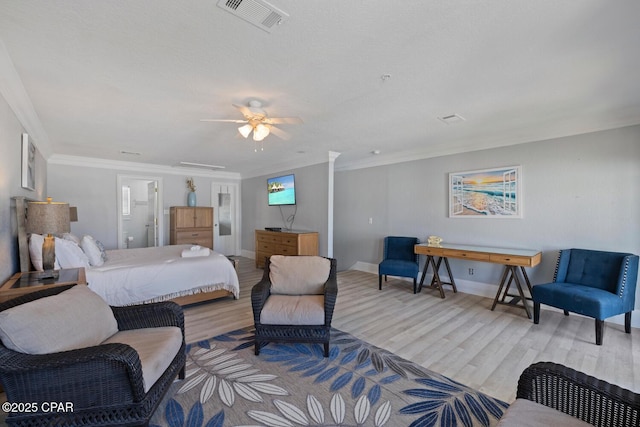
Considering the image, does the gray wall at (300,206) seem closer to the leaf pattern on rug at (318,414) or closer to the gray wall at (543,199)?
the gray wall at (543,199)

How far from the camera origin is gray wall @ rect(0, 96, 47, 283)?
2.35 metres

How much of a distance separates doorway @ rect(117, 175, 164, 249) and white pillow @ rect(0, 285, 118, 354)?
17.5 ft

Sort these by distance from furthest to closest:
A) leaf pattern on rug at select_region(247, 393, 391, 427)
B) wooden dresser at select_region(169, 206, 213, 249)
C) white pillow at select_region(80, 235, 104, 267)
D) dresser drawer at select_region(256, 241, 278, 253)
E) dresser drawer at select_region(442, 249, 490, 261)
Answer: wooden dresser at select_region(169, 206, 213, 249), dresser drawer at select_region(256, 241, 278, 253), dresser drawer at select_region(442, 249, 490, 261), white pillow at select_region(80, 235, 104, 267), leaf pattern on rug at select_region(247, 393, 391, 427)

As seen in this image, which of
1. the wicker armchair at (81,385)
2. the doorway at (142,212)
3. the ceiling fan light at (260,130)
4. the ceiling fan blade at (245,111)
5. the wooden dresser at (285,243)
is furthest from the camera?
the doorway at (142,212)

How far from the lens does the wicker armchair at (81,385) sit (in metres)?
1.35

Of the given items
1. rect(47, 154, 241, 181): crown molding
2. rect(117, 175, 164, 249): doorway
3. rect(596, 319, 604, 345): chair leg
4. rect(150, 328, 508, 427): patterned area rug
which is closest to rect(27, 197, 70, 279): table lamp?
rect(150, 328, 508, 427): patterned area rug

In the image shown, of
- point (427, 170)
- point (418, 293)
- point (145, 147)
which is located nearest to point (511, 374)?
point (418, 293)

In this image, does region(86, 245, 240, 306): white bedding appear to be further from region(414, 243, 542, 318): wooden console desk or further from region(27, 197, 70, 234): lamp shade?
region(414, 243, 542, 318): wooden console desk

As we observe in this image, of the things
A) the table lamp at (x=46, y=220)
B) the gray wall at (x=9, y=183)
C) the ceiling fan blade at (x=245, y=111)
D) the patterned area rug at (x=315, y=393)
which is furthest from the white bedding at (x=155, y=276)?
the ceiling fan blade at (x=245, y=111)

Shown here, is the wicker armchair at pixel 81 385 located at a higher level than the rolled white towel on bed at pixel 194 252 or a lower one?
lower

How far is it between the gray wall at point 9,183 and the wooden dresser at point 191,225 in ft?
11.9

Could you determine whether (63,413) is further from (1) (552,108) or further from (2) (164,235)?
(2) (164,235)

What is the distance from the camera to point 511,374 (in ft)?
7.36

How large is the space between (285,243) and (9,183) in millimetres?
3825
